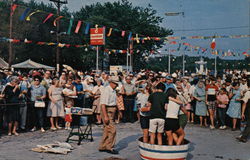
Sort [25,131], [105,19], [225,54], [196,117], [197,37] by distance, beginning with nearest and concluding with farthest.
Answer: [25,131], [196,117], [197,37], [225,54], [105,19]

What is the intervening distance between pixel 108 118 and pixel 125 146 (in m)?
1.32

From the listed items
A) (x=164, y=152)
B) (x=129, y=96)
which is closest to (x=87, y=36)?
(x=129, y=96)

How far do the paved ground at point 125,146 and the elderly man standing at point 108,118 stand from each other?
0.22 meters

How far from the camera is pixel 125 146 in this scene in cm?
879

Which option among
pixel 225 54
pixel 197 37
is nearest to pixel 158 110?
pixel 197 37

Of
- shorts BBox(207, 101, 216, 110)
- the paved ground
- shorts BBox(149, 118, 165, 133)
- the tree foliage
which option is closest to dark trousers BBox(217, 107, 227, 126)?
shorts BBox(207, 101, 216, 110)

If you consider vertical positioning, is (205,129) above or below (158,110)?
below

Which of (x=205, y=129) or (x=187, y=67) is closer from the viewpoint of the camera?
(x=205, y=129)

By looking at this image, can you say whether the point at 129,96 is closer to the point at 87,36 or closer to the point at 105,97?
the point at 105,97

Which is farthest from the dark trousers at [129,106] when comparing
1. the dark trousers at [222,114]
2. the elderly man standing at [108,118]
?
the elderly man standing at [108,118]

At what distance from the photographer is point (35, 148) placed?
8016mm

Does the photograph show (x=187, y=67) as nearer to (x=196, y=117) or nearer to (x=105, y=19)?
(x=105, y=19)

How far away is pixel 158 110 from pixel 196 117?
7.27 meters

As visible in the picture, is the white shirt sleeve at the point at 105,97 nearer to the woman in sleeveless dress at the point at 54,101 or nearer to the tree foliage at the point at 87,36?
the woman in sleeveless dress at the point at 54,101
